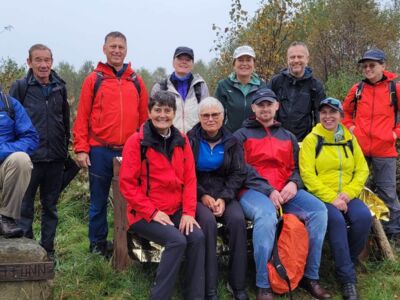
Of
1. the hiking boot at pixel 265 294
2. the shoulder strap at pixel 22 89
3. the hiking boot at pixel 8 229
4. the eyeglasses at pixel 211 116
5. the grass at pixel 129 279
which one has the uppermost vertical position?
the shoulder strap at pixel 22 89

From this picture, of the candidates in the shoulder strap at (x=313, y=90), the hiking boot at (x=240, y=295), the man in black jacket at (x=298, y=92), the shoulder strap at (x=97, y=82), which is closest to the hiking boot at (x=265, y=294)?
the hiking boot at (x=240, y=295)

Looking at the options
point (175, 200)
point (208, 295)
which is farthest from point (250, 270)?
point (175, 200)

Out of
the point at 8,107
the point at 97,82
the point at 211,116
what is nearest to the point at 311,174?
the point at 211,116

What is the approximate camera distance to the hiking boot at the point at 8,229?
13.3 ft

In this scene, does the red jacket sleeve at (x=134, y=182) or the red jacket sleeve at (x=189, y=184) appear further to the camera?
the red jacket sleeve at (x=189, y=184)

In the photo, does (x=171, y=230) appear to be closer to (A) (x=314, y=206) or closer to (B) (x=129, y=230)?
(B) (x=129, y=230)

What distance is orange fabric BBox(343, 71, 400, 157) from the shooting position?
541 centimetres

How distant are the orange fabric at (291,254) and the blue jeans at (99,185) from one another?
199 centimetres

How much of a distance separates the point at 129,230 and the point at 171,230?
0.55 meters

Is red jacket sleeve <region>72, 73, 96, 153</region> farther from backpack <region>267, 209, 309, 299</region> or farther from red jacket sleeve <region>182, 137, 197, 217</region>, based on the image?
backpack <region>267, 209, 309, 299</region>

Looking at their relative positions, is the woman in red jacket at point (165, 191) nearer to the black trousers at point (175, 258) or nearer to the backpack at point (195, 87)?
the black trousers at point (175, 258)

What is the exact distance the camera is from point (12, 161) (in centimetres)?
413

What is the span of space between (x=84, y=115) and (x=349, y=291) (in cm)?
325

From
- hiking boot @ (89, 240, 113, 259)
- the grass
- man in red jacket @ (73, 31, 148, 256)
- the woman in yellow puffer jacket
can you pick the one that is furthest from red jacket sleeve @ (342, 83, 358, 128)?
hiking boot @ (89, 240, 113, 259)
